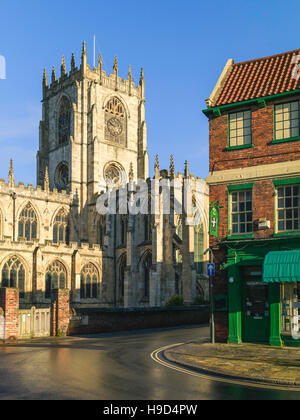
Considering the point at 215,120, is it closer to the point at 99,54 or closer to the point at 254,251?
the point at 254,251

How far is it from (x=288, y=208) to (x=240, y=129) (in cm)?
382

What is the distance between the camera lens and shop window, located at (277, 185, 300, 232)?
18.8m

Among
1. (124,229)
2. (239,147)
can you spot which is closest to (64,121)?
(124,229)

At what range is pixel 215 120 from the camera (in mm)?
21109

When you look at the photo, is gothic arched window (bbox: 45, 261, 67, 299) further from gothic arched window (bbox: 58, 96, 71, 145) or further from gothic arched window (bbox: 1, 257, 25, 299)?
gothic arched window (bbox: 58, 96, 71, 145)

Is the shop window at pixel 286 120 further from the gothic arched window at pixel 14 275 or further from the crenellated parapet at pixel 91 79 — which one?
the crenellated parapet at pixel 91 79

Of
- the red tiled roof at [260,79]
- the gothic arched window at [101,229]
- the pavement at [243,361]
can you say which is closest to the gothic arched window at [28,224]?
the gothic arched window at [101,229]

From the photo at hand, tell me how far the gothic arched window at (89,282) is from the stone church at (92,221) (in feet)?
0.32

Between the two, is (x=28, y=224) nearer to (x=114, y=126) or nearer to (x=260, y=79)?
(x=114, y=126)

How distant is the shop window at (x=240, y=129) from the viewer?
20312 mm

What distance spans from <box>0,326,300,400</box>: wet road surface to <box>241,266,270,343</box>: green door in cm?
412

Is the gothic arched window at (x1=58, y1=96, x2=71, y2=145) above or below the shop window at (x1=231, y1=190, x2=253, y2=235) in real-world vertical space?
above

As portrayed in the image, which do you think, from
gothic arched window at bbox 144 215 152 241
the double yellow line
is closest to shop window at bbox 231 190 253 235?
the double yellow line
